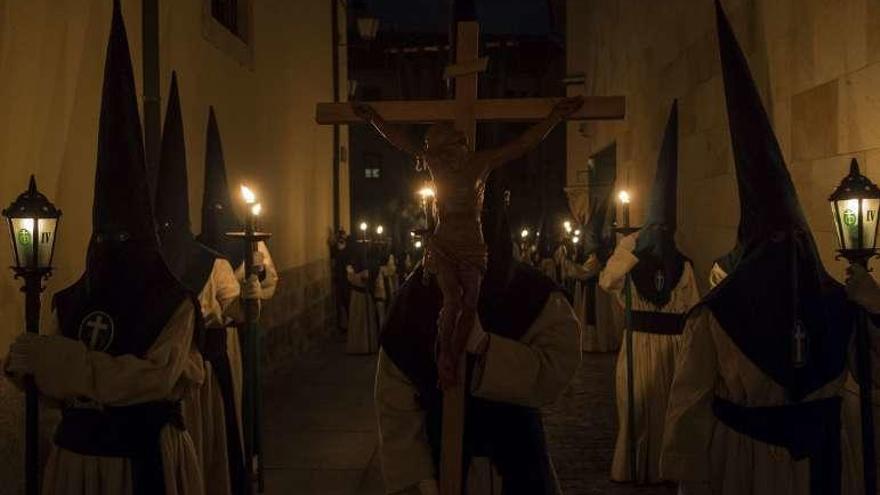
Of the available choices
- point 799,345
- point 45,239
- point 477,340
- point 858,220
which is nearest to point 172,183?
point 45,239

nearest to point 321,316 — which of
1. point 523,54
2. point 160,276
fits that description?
point 160,276

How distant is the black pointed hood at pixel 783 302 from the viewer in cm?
385

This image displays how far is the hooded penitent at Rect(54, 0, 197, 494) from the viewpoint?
4.30 metres

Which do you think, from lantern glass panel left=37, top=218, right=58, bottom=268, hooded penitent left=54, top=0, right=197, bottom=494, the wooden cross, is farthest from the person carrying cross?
lantern glass panel left=37, top=218, right=58, bottom=268

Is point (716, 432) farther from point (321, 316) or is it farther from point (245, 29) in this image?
point (321, 316)

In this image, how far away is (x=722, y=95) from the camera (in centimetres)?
726

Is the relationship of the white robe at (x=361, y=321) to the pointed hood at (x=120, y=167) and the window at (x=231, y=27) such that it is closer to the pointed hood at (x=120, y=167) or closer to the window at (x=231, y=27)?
the window at (x=231, y=27)

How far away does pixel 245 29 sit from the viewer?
11859 millimetres

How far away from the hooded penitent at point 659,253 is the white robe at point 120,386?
3.81 meters

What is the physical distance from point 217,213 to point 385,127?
4.54 meters

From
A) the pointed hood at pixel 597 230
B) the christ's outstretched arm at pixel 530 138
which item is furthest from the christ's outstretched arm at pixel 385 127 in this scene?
the pointed hood at pixel 597 230

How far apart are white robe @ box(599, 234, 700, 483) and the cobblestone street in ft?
0.71

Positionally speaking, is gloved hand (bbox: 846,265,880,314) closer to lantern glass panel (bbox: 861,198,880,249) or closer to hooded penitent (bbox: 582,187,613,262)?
lantern glass panel (bbox: 861,198,880,249)

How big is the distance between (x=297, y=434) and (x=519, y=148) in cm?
649
